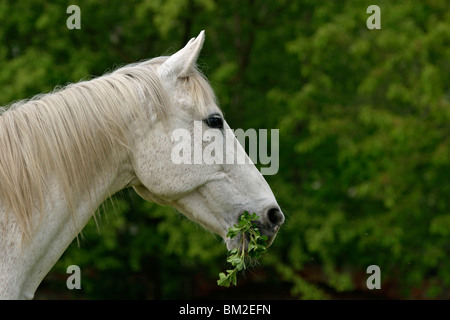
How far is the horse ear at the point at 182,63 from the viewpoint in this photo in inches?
110

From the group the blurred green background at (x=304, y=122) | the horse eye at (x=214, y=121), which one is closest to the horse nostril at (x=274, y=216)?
the horse eye at (x=214, y=121)

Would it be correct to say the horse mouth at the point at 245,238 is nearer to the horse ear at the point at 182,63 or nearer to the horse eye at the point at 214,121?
the horse eye at the point at 214,121

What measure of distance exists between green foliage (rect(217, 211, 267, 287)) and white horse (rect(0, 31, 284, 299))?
4 centimetres

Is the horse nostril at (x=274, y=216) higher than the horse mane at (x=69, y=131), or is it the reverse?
the horse mane at (x=69, y=131)

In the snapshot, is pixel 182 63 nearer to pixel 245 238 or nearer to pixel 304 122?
pixel 245 238

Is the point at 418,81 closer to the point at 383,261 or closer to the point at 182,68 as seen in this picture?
the point at 383,261

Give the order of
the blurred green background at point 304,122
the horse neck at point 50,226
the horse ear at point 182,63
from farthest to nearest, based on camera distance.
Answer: the blurred green background at point 304,122 → the horse ear at point 182,63 → the horse neck at point 50,226

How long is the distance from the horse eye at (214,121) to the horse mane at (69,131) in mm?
83

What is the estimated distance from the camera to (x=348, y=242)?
1007 cm

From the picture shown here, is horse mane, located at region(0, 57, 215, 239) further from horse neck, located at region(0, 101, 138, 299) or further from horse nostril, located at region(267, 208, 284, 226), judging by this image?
horse nostril, located at region(267, 208, 284, 226)

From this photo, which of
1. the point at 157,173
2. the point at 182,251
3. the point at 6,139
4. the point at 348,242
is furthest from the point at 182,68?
the point at 348,242

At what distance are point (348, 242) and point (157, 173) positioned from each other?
787cm

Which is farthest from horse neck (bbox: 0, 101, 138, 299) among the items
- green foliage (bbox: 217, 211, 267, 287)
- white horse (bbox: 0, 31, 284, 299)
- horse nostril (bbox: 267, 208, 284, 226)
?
horse nostril (bbox: 267, 208, 284, 226)

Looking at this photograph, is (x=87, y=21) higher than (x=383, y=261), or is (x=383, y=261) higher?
(x=87, y=21)
